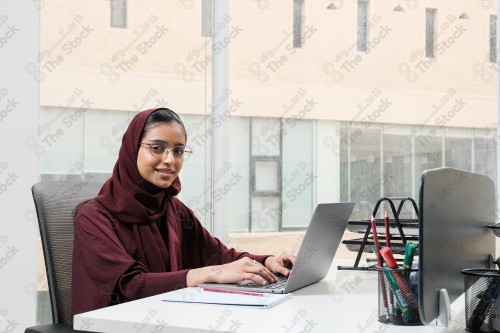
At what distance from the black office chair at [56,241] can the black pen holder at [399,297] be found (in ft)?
2.86

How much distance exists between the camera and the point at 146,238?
189 cm

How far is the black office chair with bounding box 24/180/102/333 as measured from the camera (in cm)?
171

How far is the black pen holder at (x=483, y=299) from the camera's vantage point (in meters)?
1.17

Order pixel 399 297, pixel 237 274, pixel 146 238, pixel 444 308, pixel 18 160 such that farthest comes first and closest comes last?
pixel 18 160 → pixel 146 238 → pixel 237 274 → pixel 399 297 → pixel 444 308

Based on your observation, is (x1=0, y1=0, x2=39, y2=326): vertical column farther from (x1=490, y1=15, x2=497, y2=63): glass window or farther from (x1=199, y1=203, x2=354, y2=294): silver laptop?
(x1=490, y1=15, x2=497, y2=63): glass window

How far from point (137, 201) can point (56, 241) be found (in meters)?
0.26

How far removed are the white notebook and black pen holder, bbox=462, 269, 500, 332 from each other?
38 cm

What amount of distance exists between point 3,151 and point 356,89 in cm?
157

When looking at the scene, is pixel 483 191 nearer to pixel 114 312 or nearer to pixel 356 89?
pixel 114 312

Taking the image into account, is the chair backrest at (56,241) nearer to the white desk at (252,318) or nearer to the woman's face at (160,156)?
the woman's face at (160,156)

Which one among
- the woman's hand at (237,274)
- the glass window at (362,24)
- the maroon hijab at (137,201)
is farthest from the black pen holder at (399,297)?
the glass window at (362,24)

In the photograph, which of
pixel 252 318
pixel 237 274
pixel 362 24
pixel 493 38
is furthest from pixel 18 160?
pixel 493 38

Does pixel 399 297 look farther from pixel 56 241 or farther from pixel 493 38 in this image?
pixel 493 38

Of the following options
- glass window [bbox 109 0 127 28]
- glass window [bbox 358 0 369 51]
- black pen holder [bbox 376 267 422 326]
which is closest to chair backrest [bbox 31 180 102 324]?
black pen holder [bbox 376 267 422 326]
